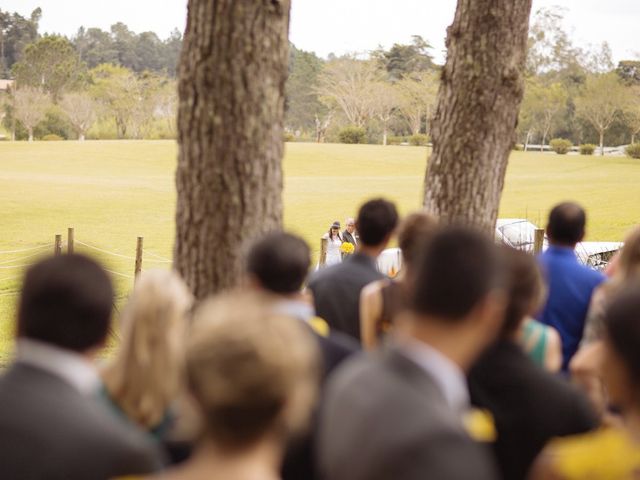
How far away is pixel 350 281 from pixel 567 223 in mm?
1329

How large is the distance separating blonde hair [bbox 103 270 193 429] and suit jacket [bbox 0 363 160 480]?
1.27ft

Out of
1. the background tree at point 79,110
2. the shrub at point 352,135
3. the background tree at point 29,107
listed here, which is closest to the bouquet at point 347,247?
the shrub at point 352,135

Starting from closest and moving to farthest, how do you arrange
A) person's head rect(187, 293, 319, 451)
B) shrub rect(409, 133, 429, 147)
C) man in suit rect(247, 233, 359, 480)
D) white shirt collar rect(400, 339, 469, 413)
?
person's head rect(187, 293, 319, 451), white shirt collar rect(400, 339, 469, 413), man in suit rect(247, 233, 359, 480), shrub rect(409, 133, 429, 147)

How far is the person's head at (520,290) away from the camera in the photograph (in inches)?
110

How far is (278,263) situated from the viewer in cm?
322

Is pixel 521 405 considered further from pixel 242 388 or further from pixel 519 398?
pixel 242 388

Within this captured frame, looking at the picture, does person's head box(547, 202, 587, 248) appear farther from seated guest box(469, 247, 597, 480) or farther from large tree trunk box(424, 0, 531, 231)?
large tree trunk box(424, 0, 531, 231)

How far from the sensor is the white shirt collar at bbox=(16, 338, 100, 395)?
7.31ft

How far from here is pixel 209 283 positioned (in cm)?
481

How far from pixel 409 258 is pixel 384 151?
6483 centimetres

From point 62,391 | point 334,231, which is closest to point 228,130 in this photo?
point 62,391

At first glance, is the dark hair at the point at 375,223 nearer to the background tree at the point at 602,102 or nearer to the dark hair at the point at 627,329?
the dark hair at the point at 627,329

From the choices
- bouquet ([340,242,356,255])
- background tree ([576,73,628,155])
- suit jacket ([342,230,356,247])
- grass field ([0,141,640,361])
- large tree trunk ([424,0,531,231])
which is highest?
background tree ([576,73,628,155])


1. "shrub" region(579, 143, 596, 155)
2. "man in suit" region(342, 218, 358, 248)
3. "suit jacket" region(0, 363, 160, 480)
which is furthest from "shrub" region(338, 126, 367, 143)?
"suit jacket" region(0, 363, 160, 480)
